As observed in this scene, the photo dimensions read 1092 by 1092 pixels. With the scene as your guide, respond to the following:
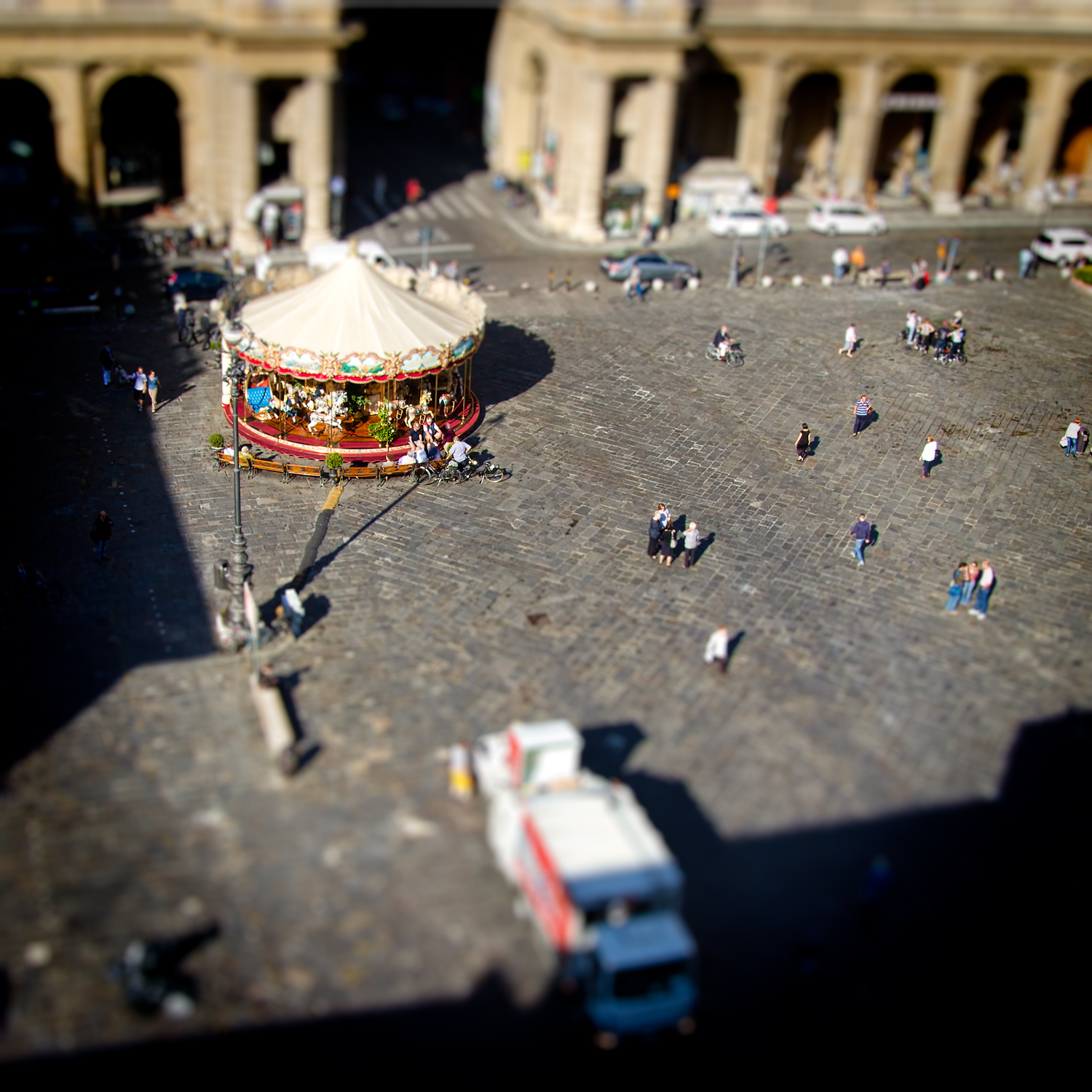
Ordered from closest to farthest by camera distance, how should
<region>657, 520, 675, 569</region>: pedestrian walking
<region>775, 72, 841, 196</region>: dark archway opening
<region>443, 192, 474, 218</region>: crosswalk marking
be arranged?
<region>657, 520, 675, 569</region>: pedestrian walking, <region>443, 192, 474, 218</region>: crosswalk marking, <region>775, 72, 841, 196</region>: dark archway opening

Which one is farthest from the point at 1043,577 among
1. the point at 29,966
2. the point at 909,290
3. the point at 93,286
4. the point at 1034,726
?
the point at 93,286

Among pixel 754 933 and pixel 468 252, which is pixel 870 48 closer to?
pixel 468 252

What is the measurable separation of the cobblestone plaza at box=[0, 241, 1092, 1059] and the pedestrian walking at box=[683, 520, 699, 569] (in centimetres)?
62

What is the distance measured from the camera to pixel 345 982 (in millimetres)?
24297

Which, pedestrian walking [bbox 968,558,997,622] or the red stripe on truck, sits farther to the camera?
pedestrian walking [bbox 968,558,997,622]

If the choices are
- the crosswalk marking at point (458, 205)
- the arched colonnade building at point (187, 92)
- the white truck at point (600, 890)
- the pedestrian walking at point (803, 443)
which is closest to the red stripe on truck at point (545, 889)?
the white truck at point (600, 890)

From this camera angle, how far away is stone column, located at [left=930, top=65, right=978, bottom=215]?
2655 inches

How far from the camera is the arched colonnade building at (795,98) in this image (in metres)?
61.4

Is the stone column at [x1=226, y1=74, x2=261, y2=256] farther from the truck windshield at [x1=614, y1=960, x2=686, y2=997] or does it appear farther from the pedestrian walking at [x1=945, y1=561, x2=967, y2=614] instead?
the truck windshield at [x1=614, y1=960, x2=686, y2=997]

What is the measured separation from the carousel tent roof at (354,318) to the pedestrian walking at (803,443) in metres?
11.1

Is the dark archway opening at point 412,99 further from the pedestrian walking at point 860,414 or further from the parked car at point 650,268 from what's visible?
the pedestrian walking at point 860,414

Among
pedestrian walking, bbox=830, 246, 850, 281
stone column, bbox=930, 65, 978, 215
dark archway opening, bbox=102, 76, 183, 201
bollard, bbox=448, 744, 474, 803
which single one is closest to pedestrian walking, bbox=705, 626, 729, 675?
bollard, bbox=448, 744, 474, 803

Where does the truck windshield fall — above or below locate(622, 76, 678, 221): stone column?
below

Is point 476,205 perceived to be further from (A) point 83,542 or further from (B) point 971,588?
(B) point 971,588
